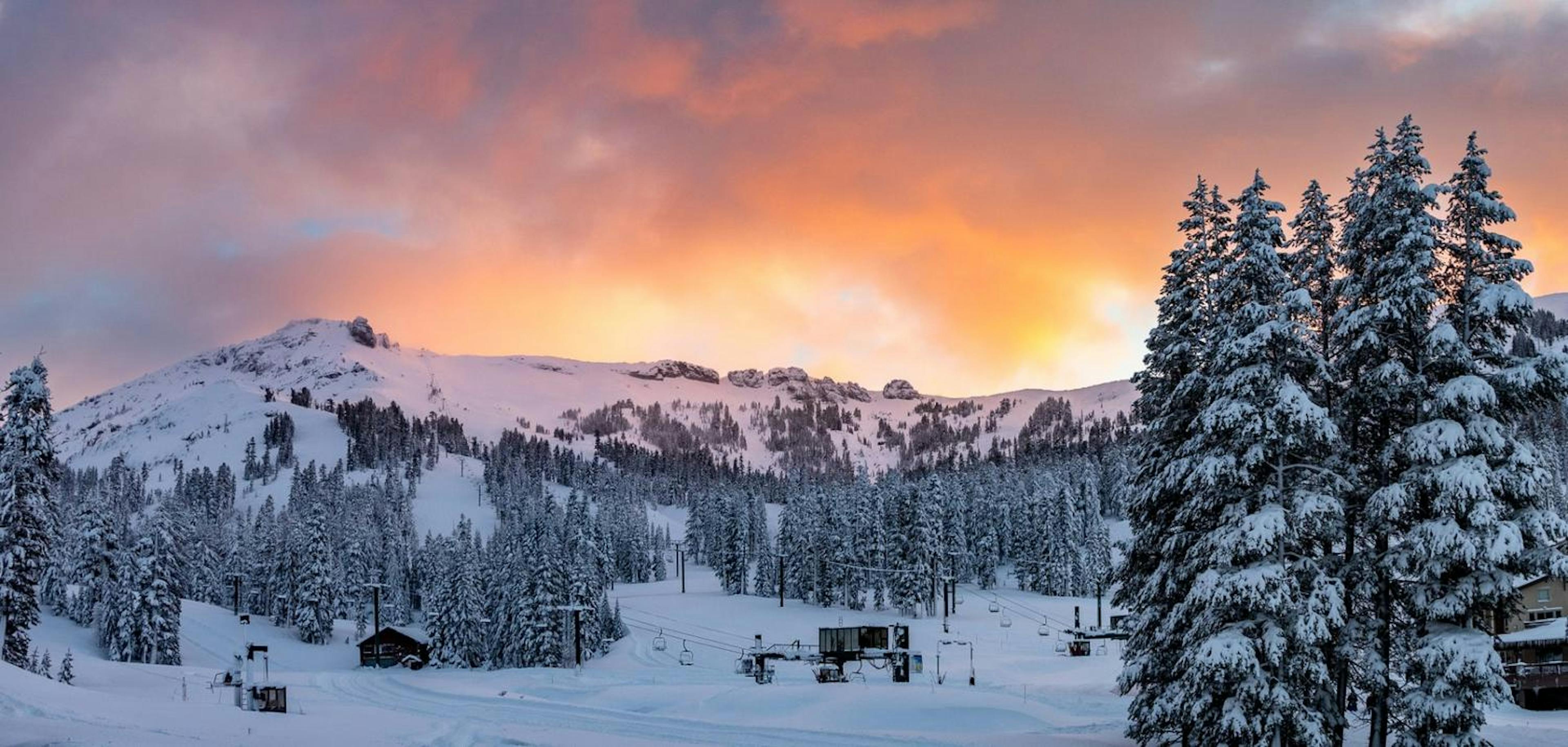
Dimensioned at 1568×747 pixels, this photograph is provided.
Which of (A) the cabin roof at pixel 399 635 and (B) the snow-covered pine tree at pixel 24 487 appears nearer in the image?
(B) the snow-covered pine tree at pixel 24 487

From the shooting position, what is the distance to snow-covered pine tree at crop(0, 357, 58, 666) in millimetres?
48094

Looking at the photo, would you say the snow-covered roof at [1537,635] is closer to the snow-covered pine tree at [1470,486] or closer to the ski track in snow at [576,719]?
the snow-covered pine tree at [1470,486]

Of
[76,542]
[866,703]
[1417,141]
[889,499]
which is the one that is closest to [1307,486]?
[1417,141]

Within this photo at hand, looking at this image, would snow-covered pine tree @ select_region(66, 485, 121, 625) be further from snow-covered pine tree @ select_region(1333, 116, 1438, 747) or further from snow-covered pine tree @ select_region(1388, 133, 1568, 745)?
snow-covered pine tree @ select_region(1388, 133, 1568, 745)

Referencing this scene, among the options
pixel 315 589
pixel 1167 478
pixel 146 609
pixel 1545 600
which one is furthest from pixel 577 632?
pixel 1545 600

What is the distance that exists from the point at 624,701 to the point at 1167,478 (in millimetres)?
34258

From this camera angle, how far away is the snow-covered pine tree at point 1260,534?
23.7 m

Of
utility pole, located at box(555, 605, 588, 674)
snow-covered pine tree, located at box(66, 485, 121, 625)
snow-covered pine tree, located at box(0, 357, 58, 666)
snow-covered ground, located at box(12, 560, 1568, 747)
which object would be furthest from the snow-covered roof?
snow-covered pine tree, located at box(66, 485, 121, 625)

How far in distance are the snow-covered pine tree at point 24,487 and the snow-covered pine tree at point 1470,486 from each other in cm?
5518

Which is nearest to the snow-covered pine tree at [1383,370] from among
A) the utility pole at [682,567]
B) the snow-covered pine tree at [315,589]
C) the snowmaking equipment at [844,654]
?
the snowmaking equipment at [844,654]

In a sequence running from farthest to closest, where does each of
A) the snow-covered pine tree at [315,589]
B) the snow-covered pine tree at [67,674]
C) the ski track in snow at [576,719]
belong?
the snow-covered pine tree at [315,589] < the snow-covered pine tree at [67,674] < the ski track in snow at [576,719]

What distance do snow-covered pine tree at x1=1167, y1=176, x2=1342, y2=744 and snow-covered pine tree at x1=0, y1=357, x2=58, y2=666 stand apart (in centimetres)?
5065

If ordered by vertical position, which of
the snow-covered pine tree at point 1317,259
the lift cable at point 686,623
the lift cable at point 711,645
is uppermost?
the snow-covered pine tree at point 1317,259

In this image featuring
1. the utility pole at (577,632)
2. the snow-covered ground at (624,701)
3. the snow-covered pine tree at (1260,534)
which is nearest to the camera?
the snow-covered pine tree at (1260,534)
